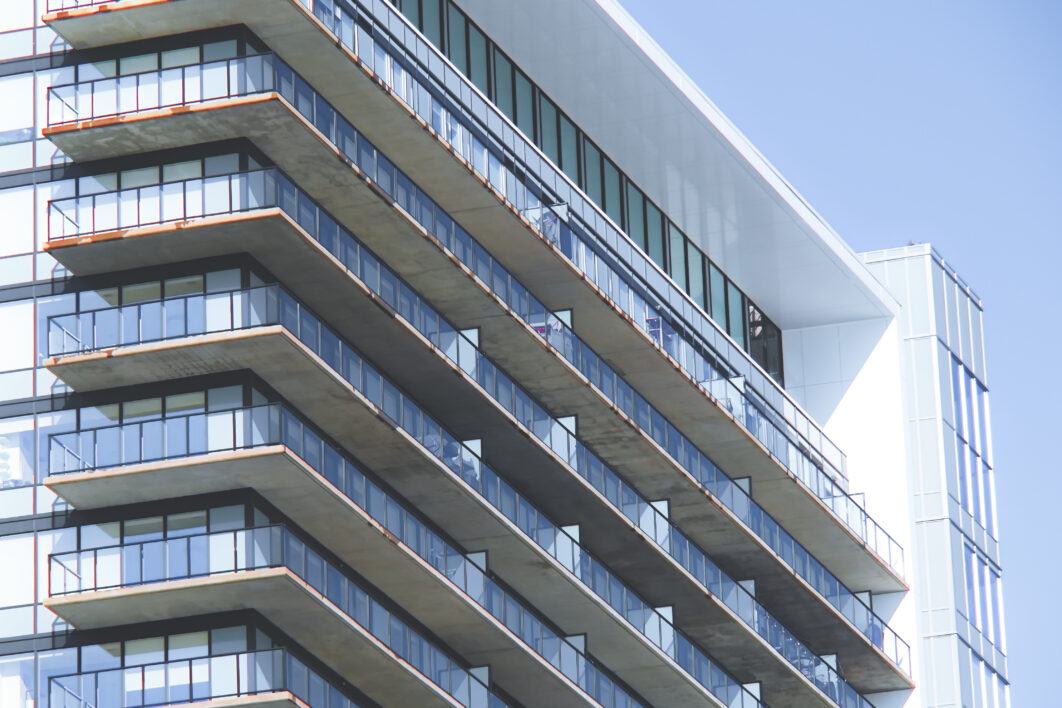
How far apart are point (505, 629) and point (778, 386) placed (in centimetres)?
1897

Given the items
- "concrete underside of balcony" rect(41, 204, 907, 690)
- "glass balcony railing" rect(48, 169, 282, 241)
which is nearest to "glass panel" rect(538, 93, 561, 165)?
"concrete underside of balcony" rect(41, 204, 907, 690)

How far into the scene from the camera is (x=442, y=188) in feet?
208

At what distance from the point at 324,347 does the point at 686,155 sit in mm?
19461

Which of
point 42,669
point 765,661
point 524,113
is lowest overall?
point 42,669

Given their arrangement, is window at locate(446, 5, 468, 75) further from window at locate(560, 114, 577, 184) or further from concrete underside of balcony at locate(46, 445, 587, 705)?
concrete underside of balcony at locate(46, 445, 587, 705)

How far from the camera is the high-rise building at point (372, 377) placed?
56844 mm

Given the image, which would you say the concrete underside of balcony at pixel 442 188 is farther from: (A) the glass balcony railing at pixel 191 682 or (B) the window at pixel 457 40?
(A) the glass balcony railing at pixel 191 682

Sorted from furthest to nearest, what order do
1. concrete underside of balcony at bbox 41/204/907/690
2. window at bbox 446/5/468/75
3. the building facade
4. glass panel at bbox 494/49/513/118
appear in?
the building facade → glass panel at bbox 494/49/513/118 → window at bbox 446/5/468/75 → concrete underside of balcony at bbox 41/204/907/690

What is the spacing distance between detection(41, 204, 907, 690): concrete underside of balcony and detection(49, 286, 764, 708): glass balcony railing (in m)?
1.00

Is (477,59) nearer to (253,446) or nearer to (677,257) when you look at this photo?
(677,257)

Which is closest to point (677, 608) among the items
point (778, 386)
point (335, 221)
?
point (778, 386)

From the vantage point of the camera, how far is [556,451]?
65.8m

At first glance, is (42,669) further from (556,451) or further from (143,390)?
(556,451)

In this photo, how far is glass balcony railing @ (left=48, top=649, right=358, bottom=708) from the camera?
5503cm
